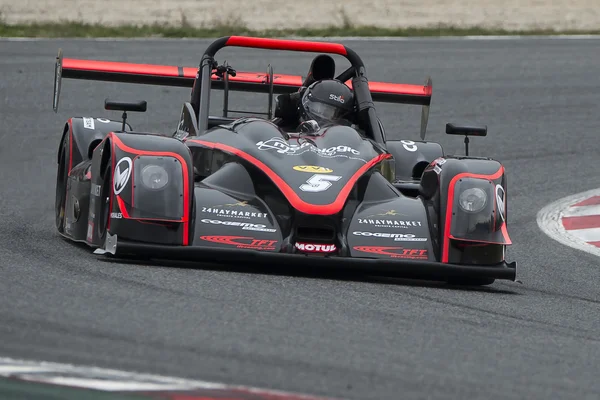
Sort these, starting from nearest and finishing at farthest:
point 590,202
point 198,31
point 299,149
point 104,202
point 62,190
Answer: point 104,202 < point 299,149 < point 62,190 < point 590,202 < point 198,31

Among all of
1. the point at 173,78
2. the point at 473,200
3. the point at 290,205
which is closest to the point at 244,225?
the point at 290,205

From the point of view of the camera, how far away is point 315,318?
16.6 ft

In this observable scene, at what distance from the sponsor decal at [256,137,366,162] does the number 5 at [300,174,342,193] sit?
0.88 feet

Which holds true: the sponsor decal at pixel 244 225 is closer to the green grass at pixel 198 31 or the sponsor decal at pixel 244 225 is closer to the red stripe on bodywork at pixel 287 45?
the red stripe on bodywork at pixel 287 45

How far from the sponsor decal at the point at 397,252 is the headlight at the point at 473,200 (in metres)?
0.36

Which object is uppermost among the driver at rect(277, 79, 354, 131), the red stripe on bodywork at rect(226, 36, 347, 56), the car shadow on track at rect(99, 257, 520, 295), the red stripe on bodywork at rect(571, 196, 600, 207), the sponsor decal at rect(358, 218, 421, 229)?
the red stripe on bodywork at rect(226, 36, 347, 56)

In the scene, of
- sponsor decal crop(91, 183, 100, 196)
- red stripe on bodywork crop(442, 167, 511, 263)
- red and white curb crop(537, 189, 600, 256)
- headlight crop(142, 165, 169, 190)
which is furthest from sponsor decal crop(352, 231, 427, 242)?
red and white curb crop(537, 189, 600, 256)

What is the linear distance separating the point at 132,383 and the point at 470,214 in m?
3.30

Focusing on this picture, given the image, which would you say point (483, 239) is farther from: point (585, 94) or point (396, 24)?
point (396, 24)

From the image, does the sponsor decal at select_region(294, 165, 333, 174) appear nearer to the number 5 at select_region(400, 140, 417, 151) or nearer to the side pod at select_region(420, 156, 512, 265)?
the side pod at select_region(420, 156, 512, 265)

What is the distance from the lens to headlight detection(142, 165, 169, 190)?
21.4 feet

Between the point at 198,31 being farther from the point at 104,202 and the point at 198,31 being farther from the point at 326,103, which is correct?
the point at 104,202

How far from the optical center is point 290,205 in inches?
258

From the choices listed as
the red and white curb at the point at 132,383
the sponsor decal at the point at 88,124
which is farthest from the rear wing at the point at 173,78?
the red and white curb at the point at 132,383
